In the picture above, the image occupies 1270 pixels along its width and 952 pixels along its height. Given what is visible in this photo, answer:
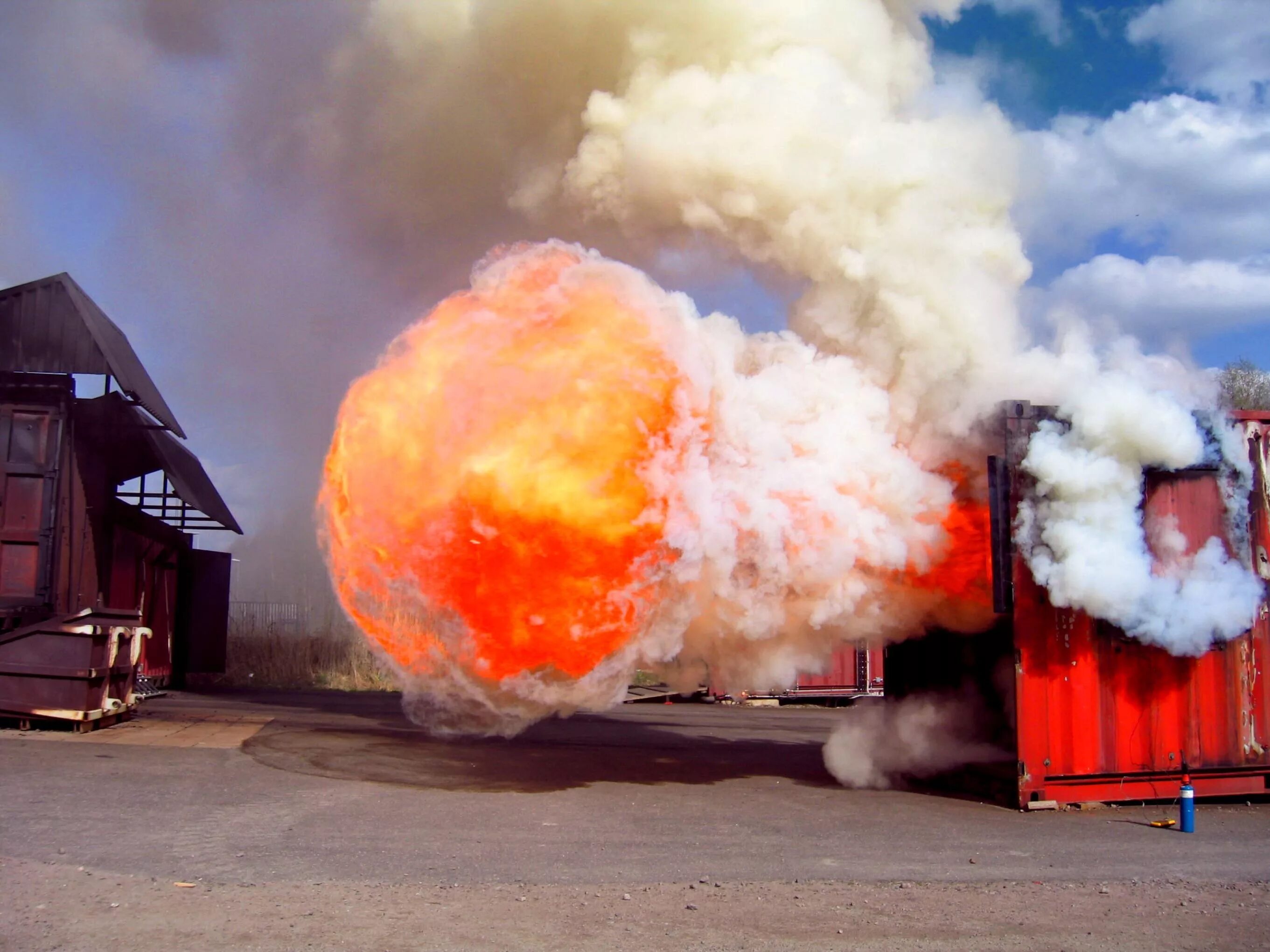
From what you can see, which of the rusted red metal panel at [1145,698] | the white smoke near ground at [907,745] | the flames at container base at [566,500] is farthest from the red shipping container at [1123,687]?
the flames at container base at [566,500]

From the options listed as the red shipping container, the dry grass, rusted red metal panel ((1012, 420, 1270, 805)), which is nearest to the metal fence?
the dry grass

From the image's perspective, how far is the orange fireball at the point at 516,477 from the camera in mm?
8984

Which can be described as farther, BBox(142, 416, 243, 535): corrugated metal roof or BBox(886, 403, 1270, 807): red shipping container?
BBox(142, 416, 243, 535): corrugated metal roof

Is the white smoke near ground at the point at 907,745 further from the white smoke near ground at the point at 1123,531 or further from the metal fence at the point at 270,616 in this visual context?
the metal fence at the point at 270,616

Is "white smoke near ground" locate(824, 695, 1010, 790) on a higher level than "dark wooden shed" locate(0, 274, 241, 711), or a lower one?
lower

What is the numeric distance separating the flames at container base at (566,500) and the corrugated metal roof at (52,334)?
862cm

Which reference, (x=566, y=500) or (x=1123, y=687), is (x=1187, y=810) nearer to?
(x=1123, y=687)

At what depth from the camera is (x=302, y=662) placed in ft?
90.3

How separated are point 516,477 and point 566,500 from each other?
494mm

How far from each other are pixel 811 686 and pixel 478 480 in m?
17.3

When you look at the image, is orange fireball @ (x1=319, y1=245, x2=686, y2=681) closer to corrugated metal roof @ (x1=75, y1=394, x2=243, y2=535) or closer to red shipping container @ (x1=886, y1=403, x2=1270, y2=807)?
red shipping container @ (x1=886, y1=403, x2=1270, y2=807)

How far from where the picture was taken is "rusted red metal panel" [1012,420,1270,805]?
10.4 metres

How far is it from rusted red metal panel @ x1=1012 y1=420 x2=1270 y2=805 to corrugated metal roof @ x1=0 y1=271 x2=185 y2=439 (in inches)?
556

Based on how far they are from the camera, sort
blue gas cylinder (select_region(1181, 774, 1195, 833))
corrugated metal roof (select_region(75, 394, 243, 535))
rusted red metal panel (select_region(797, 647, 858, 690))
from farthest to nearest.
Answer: rusted red metal panel (select_region(797, 647, 858, 690)), corrugated metal roof (select_region(75, 394, 243, 535)), blue gas cylinder (select_region(1181, 774, 1195, 833))
